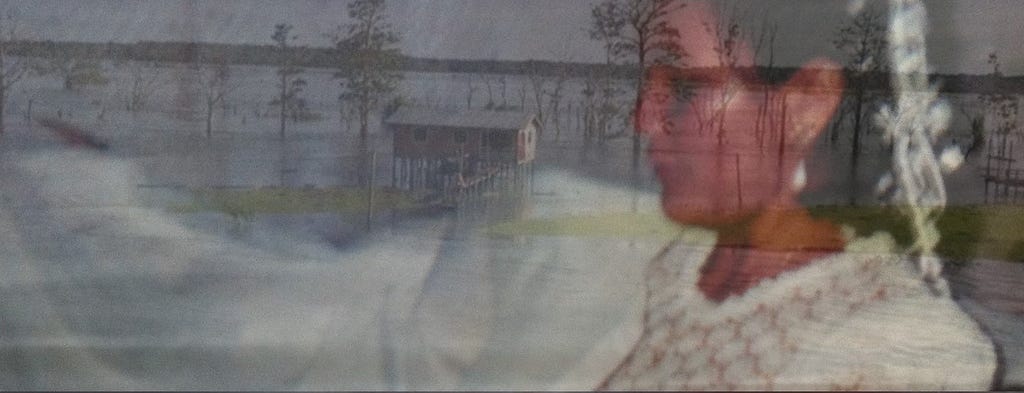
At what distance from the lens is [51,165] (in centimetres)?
561

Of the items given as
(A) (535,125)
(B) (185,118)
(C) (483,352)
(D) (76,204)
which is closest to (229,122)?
(B) (185,118)

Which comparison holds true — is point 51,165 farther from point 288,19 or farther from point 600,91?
point 600,91

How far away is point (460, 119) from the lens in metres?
5.17

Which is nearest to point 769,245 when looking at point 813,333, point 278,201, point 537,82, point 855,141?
point 855,141

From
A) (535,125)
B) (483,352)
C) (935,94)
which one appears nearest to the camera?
(483,352)

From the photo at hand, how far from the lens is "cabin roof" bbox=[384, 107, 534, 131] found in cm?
516

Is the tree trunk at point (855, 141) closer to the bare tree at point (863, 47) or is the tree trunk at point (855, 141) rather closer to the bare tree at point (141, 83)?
the bare tree at point (863, 47)

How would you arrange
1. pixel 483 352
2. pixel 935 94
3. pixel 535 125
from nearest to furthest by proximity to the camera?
pixel 483 352
pixel 535 125
pixel 935 94

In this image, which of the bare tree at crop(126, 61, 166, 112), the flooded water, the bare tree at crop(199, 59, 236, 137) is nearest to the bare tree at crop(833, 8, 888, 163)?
the flooded water

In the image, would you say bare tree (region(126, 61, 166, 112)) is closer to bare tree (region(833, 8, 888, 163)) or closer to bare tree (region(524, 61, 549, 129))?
bare tree (region(524, 61, 549, 129))

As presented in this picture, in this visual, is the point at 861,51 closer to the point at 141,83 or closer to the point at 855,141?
the point at 855,141

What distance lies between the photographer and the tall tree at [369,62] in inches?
207

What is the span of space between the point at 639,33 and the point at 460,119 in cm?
85

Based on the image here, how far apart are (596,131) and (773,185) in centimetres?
90
